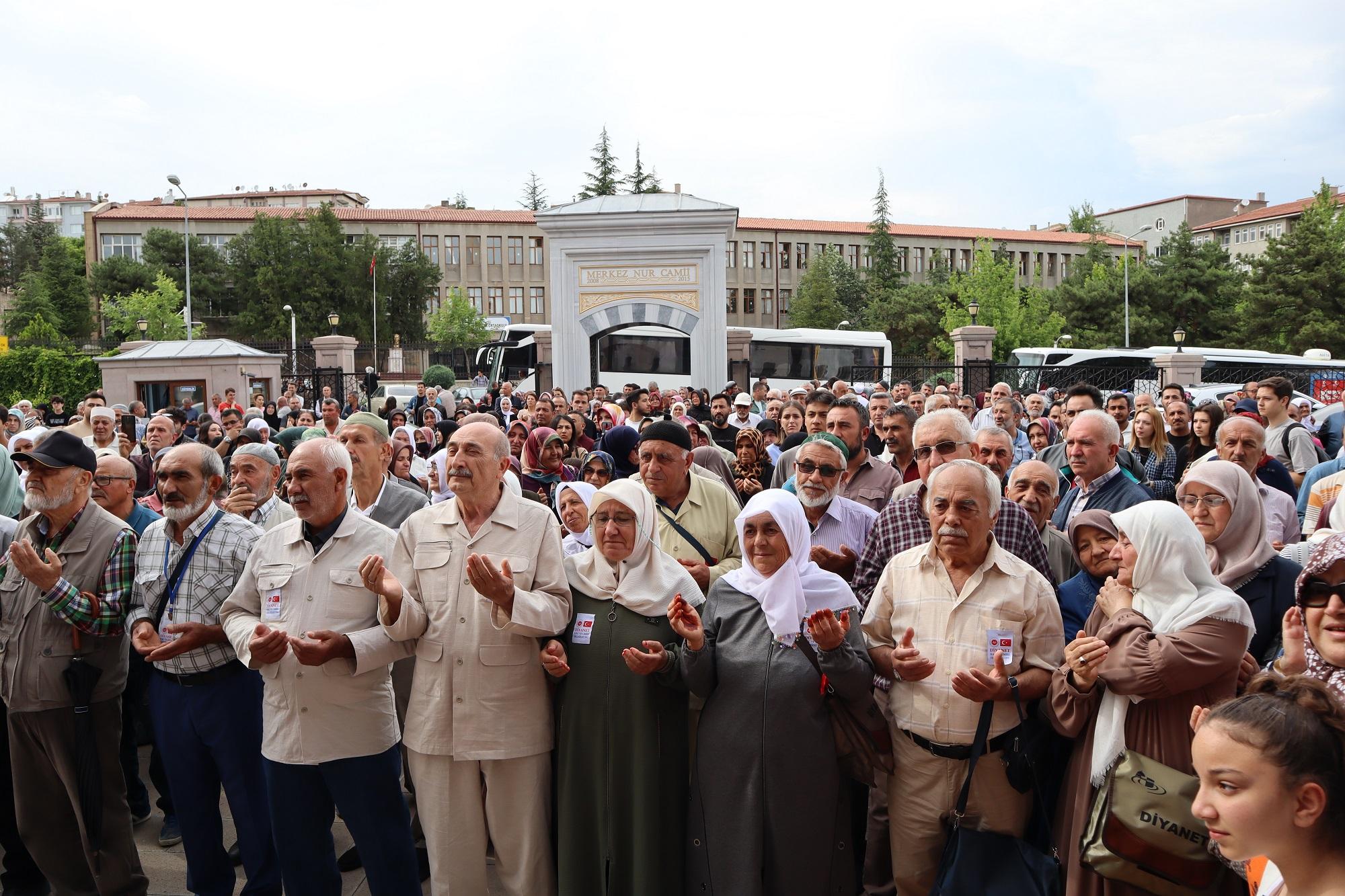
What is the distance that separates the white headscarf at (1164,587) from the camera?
10.1 ft

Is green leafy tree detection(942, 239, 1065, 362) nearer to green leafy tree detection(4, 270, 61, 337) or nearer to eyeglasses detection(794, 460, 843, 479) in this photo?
eyeglasses detection(794, 460, 843, 479)

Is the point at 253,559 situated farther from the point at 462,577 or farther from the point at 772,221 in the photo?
the point at 772,221

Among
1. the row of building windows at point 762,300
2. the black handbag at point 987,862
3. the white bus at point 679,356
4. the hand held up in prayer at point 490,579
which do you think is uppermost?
the row of building windows at point 762,300

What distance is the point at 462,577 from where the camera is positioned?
12.3 ft

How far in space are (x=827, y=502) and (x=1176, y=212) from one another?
8571 cm

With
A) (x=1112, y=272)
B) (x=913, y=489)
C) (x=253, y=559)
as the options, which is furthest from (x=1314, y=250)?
(x=253, y=559)

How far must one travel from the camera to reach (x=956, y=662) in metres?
3.38

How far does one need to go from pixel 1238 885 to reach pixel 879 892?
1381 mm

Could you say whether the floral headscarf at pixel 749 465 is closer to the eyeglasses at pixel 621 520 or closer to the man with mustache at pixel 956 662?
the eyeglasses at pixel 621 520

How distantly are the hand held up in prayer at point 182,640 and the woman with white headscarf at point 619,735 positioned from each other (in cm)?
146

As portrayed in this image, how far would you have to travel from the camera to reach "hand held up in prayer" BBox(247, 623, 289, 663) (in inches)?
135

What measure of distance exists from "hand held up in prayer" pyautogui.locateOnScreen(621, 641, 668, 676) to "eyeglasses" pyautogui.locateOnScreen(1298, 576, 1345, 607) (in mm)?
2021

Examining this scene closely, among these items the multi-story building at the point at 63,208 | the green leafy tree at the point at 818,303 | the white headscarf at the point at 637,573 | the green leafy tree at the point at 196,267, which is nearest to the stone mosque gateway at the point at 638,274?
the white headscarf at the point at 637,573

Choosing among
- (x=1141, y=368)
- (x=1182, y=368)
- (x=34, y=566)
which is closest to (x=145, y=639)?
(x=34, y=566)
